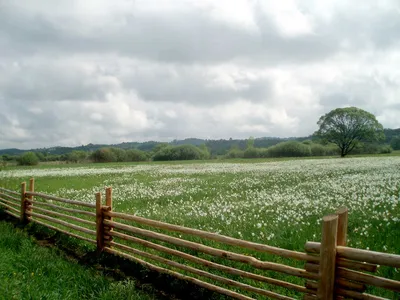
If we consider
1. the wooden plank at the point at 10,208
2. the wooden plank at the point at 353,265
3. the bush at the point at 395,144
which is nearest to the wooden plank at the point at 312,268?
the wooden plank at the point at 353,265

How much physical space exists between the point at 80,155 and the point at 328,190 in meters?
85.0

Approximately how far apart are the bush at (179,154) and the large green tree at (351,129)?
4650 centimetres

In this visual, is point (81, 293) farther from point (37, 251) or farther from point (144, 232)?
point (37, 251)

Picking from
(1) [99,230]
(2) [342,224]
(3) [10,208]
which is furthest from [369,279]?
(3) [10,208]

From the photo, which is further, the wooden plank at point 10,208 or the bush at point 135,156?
the bush at point 135,156

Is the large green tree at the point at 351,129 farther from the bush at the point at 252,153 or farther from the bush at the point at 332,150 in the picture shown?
the bush at the point at 252,153

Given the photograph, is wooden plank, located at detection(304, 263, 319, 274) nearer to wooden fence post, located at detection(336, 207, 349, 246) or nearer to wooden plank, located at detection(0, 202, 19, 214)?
wooden fence post, located at detection(336, 207, 349, 246)

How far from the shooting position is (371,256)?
13.1ft

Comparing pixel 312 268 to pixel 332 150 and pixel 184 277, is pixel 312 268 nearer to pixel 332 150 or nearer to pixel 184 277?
pixel 184 277

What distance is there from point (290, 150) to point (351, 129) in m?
17.7

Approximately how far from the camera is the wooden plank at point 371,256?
376cm

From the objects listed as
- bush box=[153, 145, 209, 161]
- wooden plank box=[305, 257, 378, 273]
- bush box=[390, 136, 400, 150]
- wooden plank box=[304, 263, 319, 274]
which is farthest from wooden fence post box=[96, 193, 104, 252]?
bush box=[390, 136, 400, 150]

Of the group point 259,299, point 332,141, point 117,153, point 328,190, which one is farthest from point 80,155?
point 259,299

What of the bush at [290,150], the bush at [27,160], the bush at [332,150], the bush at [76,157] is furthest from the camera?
the bush at [332,150]
